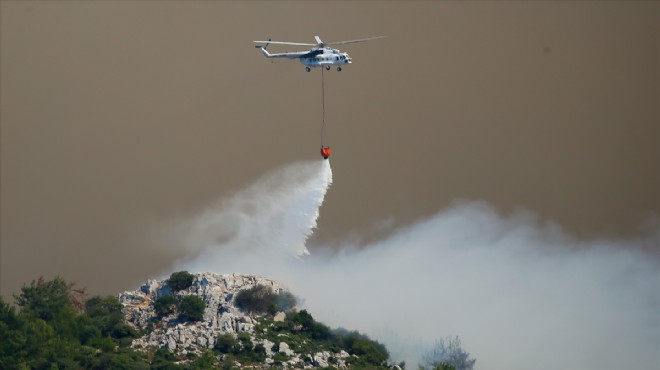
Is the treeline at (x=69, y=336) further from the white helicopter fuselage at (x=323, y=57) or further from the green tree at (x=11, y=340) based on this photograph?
the white helicopter fuselage at (x=323, y=57)

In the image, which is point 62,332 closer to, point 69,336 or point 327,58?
point 69,336

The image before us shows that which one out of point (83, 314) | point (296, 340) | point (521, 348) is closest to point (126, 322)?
point (83, 314)

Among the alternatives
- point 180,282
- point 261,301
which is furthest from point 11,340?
point 261,301

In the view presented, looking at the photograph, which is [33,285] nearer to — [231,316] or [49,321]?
[49,321]

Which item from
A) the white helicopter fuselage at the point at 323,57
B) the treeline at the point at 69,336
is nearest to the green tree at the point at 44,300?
the treeline at the point at 69,336

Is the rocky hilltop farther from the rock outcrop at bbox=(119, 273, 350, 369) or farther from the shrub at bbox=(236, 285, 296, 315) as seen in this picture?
Result: the shrub at bbox=(236, 285, 296, 315)

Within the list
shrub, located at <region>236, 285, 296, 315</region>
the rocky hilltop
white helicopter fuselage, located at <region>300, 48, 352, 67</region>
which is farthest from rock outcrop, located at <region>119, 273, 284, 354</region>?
white helicopter fuselage, located at <region>300, 48, 352, 67</region>
